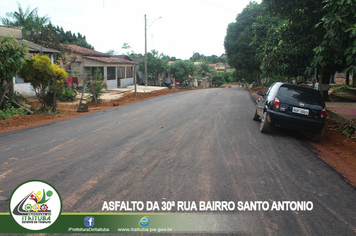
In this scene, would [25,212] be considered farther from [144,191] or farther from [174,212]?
[174,212]

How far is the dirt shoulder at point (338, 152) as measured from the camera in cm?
530

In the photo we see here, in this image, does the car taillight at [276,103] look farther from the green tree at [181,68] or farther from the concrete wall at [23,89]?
the green tree at [181,68]

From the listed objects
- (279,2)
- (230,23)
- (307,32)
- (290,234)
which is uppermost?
(230,23)

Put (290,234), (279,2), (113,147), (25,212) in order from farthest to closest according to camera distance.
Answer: (279,2) < (113,147) < (25,212) < (290,234)

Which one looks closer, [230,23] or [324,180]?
[324,180]

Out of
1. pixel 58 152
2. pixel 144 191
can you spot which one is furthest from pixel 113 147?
pixel 144 191

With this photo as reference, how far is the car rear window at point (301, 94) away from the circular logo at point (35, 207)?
6.89 meters

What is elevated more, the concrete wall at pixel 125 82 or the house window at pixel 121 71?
the house window at pixel 121 71

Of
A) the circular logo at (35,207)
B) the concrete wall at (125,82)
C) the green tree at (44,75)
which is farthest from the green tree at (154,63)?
the circular logo at (35,207)

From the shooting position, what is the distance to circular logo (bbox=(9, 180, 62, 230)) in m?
3.24

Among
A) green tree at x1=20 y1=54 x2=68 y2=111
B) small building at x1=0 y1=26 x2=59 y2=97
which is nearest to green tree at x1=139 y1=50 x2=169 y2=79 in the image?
small building at x1=0 y1=26 x2=59 y2=97

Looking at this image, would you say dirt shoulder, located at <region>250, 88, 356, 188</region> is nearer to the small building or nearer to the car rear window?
the car rear window

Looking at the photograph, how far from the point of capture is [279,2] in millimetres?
9727

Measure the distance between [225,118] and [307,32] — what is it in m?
5.05
